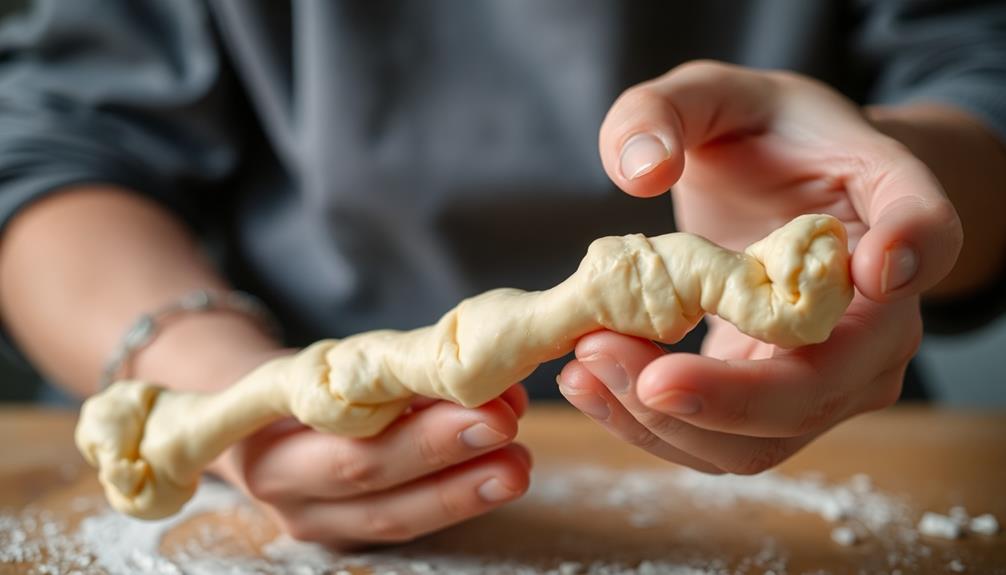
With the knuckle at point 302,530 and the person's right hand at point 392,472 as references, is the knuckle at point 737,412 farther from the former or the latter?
the knuckle at point 302,530

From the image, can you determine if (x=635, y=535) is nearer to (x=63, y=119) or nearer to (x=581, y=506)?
(x=581, y=506)

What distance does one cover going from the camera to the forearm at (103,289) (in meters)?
0.75

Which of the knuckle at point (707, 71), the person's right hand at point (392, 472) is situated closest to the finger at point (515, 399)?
the person's right hand at point (392, 472)

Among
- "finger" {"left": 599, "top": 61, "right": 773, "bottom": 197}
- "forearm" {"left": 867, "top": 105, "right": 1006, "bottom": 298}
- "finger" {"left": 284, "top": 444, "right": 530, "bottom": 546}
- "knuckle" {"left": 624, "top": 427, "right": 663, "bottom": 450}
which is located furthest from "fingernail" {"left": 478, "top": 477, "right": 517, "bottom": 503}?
A: "forearm" {"left": 867, "top": 105, "right": 1006, "bottom": 298}

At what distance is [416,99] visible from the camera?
0.89 metres

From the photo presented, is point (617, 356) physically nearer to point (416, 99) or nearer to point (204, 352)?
point (204, 352)

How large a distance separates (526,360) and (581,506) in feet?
0.94

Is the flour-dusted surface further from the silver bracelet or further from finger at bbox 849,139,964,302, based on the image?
→ finger at bbox 849,139,964,302

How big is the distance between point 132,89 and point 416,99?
0.31 metres

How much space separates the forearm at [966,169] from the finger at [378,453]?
1.08 feet

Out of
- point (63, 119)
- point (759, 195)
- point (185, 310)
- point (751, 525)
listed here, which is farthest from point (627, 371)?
point (63, 119)

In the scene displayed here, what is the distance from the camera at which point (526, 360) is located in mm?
483

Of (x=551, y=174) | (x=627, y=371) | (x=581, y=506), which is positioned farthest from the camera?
(x=551, y=174)

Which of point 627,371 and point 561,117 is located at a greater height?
point 561,117
